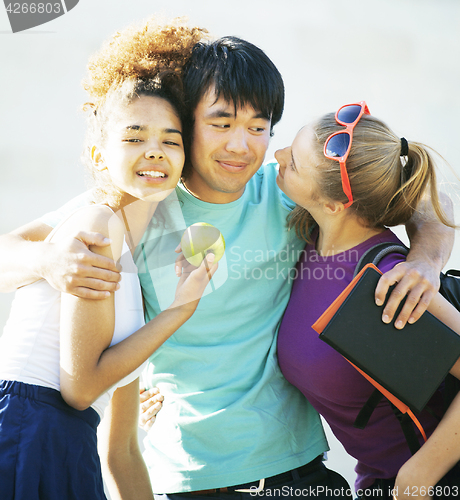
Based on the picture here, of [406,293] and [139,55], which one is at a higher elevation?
[139,55]

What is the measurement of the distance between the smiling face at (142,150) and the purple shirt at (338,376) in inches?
24.7

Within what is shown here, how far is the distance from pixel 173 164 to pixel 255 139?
398 mm

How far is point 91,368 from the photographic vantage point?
49.5 inches

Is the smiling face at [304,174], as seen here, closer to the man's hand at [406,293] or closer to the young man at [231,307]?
the young man at [231,307]

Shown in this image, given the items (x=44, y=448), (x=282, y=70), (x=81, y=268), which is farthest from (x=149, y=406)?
(x=282, y=70)

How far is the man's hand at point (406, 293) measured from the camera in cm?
143

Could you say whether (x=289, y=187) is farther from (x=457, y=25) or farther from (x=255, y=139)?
(x=457, y=25)

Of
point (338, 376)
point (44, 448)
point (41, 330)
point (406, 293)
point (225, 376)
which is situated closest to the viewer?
point (44, 448)

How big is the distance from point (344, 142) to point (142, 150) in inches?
26.8

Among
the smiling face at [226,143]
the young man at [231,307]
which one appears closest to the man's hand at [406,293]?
the young man at [231,307]

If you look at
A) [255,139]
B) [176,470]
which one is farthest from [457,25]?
[176,470]

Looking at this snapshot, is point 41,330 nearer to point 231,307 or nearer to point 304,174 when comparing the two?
point 231,307

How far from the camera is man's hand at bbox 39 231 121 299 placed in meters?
1.25

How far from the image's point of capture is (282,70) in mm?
4422
